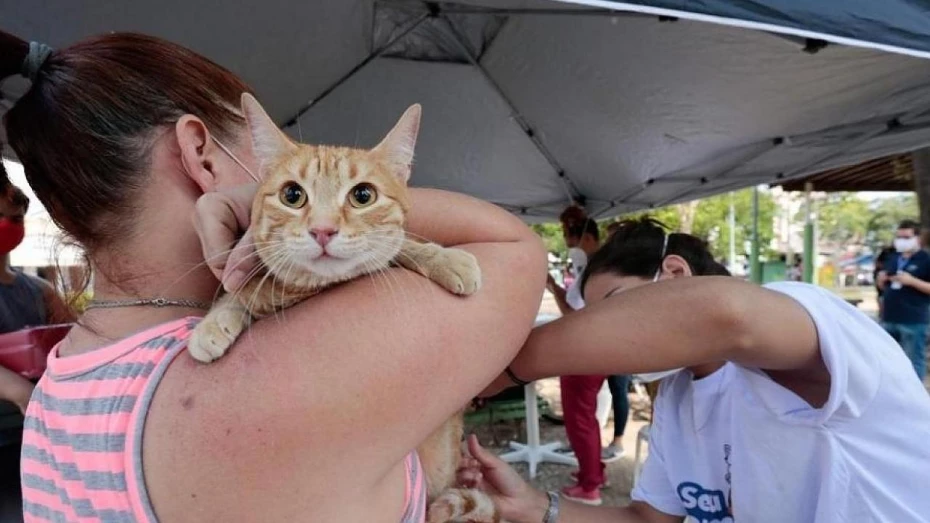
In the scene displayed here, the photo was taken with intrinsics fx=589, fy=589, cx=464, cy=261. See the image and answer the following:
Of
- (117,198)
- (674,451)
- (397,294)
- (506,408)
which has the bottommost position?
(506,408)

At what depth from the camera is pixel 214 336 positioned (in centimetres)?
78

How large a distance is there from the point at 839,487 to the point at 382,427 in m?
0.90

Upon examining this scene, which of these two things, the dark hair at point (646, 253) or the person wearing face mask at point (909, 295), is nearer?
the dark hair at point (646, 253)

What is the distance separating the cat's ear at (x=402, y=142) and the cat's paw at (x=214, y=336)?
0.40m

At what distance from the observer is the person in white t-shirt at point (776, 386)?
37.5 inches

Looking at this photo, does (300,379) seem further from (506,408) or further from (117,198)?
(506,408)

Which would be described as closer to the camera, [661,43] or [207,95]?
[207,95]

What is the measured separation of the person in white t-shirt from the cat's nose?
38cm

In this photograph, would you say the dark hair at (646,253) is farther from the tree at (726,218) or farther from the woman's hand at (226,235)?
the tree at (726,218)

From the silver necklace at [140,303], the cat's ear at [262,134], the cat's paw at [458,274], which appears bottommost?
the silver necklace at [140,303]

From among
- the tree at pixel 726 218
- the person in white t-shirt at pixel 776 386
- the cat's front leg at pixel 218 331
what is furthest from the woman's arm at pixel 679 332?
the tree at pixel 726 218

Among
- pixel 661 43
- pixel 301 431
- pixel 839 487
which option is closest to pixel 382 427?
pixel 301 431

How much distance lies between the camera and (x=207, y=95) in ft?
3.33

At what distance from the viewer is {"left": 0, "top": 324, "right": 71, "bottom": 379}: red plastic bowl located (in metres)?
1.66
